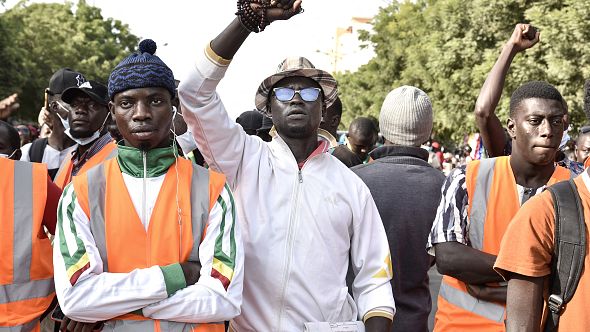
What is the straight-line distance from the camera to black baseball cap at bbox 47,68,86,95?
5742mm

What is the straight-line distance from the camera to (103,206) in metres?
3.38

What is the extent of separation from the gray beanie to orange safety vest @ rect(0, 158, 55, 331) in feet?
6.65

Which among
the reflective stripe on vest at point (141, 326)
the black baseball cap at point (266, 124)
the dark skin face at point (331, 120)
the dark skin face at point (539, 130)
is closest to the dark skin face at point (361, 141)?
the dark skin face at point (331, 120)

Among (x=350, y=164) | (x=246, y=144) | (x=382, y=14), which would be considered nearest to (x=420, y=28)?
(x=382, y=14)

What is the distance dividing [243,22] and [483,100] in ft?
5.68

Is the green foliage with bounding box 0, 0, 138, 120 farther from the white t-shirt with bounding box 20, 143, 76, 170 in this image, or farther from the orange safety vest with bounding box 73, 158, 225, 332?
the orange safety vest with bounding box 73, 158, 225, 332

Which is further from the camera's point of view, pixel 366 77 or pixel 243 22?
pixel 366 77

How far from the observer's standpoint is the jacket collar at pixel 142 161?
11.5 feet

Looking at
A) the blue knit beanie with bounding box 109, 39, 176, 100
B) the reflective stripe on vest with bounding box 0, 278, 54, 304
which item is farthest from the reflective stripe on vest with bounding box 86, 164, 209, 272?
the reflective stripe on vest with bounding box 0, 278, 54, 304

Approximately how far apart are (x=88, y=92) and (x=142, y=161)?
2.09 metres

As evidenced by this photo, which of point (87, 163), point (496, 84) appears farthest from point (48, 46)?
point (496, 84)

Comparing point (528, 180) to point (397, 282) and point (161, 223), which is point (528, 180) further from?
point (161, 223)

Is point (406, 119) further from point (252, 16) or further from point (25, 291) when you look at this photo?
point (25, 291)

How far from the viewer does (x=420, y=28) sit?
143 ft
